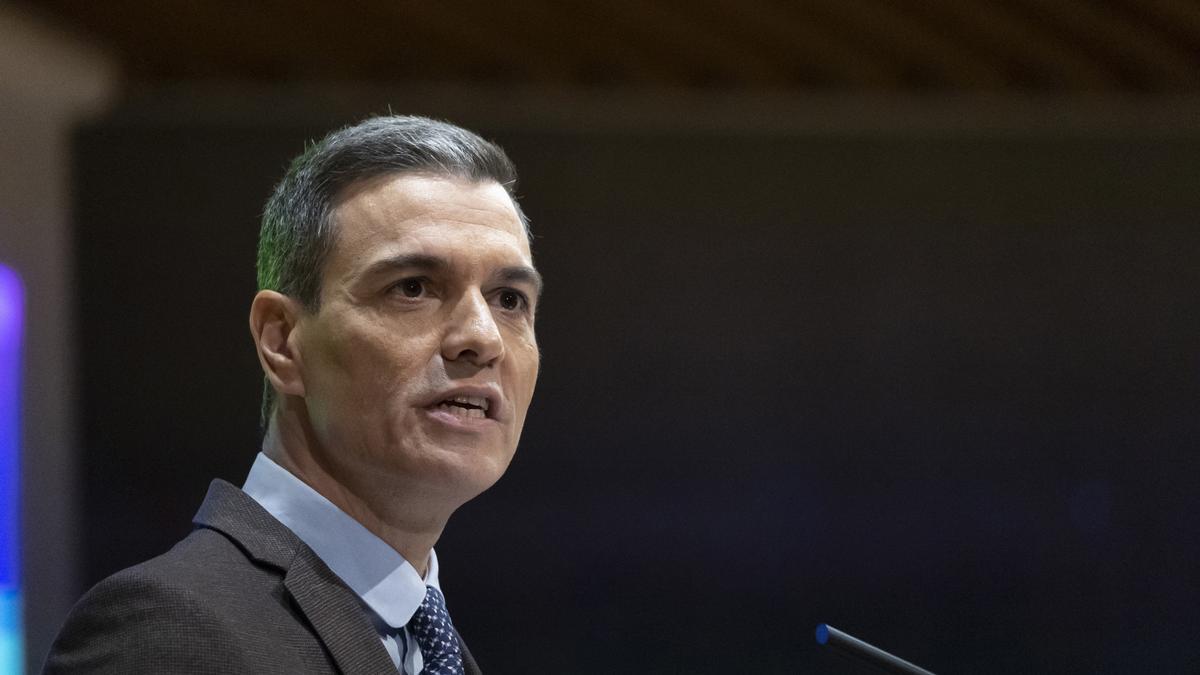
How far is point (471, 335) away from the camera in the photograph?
1336mm

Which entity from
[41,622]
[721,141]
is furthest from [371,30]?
[41,622]

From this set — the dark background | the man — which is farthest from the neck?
the dark background

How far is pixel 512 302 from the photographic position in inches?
56.8

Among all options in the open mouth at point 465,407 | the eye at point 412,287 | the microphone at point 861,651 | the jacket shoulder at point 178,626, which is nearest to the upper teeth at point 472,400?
the open mouth at point 465,407

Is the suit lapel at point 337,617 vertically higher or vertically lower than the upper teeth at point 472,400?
lower

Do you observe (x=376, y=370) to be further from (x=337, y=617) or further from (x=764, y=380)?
(x=764, y=380)

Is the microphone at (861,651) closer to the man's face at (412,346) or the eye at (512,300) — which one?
the man's face at (412,346)

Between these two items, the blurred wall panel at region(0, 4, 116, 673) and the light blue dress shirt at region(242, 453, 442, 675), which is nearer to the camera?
the light blue dress shirt at region(242, 453, 442, 675)

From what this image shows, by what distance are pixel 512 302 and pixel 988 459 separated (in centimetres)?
342

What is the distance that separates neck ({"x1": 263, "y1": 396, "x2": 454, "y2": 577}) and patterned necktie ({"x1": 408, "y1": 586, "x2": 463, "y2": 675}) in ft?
0.18

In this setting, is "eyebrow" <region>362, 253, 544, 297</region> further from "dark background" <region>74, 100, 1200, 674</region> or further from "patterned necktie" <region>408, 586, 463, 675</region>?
"dark background" <region>74, 100, 1200, 674</region>

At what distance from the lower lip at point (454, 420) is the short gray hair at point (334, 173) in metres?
0.17

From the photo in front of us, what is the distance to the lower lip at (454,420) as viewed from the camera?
133cm

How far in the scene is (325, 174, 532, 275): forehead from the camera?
1359mm
